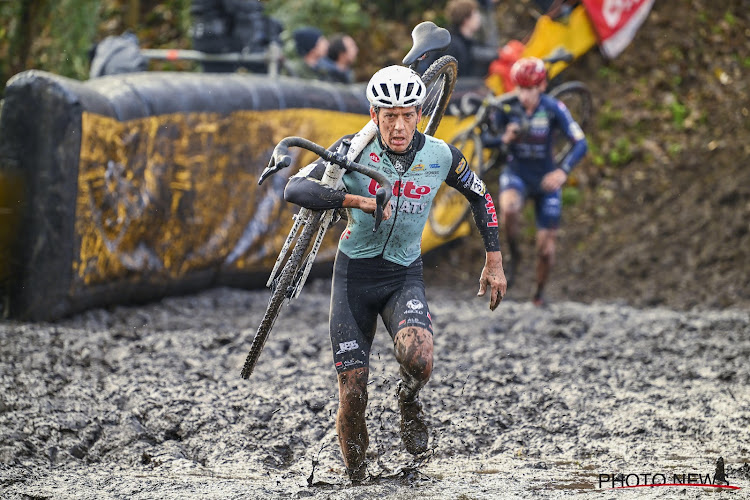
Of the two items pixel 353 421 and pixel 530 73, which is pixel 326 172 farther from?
pixel 530 73

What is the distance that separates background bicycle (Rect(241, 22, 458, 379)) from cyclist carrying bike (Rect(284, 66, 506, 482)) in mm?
102

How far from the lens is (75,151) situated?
27.6ft

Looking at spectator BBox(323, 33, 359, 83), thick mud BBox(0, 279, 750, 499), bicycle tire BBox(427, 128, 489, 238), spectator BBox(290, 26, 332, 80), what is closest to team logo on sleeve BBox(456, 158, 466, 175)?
thick mud BBox(0, 279, 750, 499)

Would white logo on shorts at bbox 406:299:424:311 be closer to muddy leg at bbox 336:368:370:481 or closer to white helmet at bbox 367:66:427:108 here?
muddy leg at bbox 336:368:370:481

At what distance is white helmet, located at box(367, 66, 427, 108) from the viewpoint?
16.0 feet

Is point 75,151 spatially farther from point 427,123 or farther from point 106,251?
point 427,123

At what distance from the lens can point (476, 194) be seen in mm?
5391

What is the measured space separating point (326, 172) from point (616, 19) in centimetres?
1166

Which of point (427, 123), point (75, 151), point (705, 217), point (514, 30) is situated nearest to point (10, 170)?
point (75, 151)

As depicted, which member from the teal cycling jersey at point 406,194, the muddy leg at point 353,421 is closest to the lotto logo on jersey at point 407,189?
the teal cycling jersey at point 406,194

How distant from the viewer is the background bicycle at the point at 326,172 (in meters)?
4.73

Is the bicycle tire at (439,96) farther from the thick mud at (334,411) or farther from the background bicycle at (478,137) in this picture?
the background bicycle at (478,137)

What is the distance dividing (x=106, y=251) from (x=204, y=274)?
1.62 metres

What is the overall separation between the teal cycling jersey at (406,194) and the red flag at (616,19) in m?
10.5
